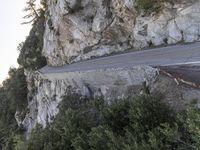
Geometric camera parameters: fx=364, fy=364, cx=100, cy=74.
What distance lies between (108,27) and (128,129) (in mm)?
23489

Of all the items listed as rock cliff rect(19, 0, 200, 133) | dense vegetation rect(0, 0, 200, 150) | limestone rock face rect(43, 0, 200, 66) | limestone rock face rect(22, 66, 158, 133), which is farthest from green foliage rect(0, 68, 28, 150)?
dense vegetation rect(0, 0, 200, 150)

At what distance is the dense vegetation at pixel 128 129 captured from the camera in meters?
12.7

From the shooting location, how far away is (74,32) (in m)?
43.5

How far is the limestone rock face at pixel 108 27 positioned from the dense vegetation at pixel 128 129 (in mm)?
10777

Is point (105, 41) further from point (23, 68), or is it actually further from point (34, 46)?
point (23, 68)

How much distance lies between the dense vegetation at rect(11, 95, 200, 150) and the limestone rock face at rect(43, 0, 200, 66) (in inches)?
424

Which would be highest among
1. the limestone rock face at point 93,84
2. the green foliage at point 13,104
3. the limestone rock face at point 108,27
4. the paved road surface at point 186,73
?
the limestone rock face at point 108,27

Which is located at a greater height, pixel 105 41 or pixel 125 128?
pixel 105 41

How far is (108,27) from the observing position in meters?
37.9

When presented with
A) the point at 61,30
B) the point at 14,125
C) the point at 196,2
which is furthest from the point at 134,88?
the point at 14,125

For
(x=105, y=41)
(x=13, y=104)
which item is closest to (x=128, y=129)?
(x=105, y=41)

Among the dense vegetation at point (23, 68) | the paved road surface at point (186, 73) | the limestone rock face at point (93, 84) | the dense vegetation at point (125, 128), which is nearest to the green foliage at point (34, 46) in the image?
the dense vegetation at point (23, 68)

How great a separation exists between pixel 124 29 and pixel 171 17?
25.2 feet

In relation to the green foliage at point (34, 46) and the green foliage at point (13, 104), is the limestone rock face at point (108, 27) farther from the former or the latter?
the green foliage at point (13, 104)
